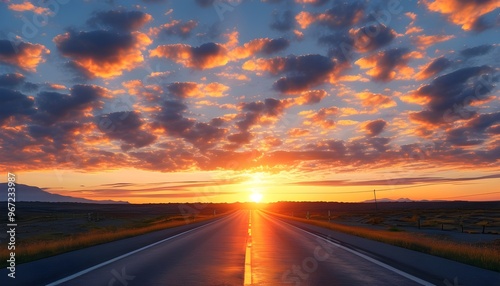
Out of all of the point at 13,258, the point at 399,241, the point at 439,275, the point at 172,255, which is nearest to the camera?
the point at 439,275

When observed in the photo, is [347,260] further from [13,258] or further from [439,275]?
[13,258]

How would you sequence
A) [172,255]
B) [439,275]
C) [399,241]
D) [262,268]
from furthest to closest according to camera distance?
[399,241] → [172,255] → [262,268] → [439,275]

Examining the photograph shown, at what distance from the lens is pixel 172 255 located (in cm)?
1546

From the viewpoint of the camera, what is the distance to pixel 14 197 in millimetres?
14750

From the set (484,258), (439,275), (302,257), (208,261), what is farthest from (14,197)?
(484,258)

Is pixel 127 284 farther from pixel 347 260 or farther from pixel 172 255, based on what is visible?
pixel 347 260

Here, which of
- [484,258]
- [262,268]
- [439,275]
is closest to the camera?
[439,275]

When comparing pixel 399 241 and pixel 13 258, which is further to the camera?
pixel 399 241

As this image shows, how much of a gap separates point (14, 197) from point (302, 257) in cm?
971

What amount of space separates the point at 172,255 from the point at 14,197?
5.56 metres

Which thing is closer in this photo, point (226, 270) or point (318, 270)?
point (318, 270)

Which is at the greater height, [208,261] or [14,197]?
[14,197]

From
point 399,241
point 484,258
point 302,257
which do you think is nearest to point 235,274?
point 302,257

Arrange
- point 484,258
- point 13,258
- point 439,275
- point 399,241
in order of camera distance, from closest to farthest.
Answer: point 439,275
point 484,258
point 13,258
point 399,241
